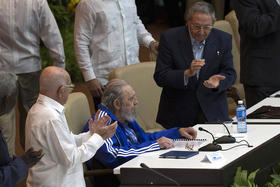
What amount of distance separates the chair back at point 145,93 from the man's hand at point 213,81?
3.48 feet

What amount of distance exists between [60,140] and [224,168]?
0.85m

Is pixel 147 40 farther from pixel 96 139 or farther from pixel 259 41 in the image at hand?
pixel 96 139

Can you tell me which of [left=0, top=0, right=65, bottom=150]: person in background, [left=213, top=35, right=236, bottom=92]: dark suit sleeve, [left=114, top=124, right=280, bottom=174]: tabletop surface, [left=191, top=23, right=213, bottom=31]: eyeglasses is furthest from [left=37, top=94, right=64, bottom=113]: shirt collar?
[left=0, top=0, right=65, bottom=150]: person in background

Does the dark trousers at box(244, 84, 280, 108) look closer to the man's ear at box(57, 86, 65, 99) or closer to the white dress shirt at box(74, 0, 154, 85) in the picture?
the white dress shirt at box(74, 0, 154, 85)

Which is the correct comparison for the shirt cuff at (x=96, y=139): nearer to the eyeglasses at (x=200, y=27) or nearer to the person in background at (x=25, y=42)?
the eyeglasses at (x=200, y=27)

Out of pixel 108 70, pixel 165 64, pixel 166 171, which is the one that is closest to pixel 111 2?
pixel 108 70

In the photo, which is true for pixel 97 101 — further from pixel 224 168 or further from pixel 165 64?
pixel 224 168

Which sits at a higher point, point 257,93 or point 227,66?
point 227,66

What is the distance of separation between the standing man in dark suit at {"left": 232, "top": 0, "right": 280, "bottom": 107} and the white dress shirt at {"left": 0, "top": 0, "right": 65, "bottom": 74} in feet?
4.92

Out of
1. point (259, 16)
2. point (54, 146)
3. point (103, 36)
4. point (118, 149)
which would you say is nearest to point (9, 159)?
point (54, 146)

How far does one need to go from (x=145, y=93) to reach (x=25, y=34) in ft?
3.58

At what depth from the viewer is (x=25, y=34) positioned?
5590 millimetres

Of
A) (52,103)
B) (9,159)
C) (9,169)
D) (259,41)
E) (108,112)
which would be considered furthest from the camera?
(259,41)

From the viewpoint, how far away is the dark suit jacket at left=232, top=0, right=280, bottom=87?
526cm
